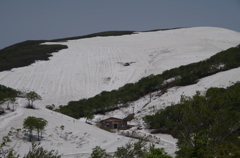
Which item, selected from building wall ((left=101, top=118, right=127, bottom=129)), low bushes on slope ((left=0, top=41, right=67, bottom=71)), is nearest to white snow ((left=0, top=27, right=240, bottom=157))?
building wall ((left=101, top=118, right=127, bottom=129))

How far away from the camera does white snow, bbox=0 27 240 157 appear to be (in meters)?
36.7

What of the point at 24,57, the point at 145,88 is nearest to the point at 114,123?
the point at 145,88

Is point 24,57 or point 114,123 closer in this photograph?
point 114,123

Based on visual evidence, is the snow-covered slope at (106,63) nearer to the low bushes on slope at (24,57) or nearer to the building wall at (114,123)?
the low bushes on slope at (24,57)

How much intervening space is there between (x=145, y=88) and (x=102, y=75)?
2322cm

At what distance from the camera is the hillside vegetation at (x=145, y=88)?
196 feet

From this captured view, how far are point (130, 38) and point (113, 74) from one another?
57606mm

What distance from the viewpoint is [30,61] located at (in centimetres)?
9900

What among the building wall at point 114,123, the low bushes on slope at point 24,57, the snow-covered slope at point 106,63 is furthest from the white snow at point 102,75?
the low bushes on slope at point 24,57

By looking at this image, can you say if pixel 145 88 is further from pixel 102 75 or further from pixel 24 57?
pixel 24 57

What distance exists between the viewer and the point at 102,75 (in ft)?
287

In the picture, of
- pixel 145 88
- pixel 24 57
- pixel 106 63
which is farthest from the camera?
pixel 24 57

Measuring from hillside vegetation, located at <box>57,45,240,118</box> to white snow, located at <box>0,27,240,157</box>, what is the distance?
2.87m

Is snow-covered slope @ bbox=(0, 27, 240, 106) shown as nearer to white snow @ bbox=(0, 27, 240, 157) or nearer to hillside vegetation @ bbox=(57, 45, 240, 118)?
white snow @ bbox=(0, 27, 240, 157)
